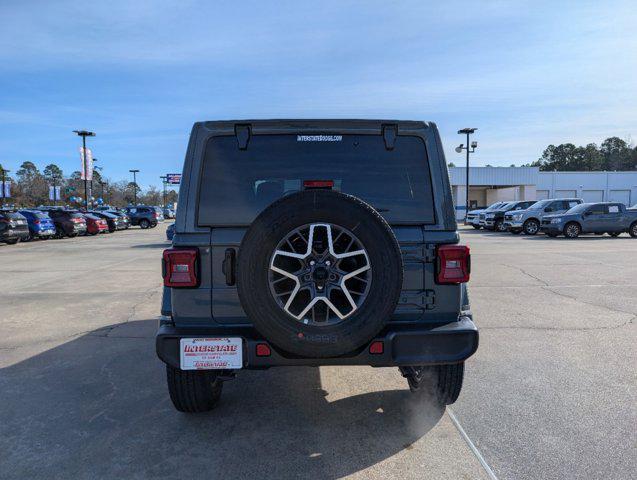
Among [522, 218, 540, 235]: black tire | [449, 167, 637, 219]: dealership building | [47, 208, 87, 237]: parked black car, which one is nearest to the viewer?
[522, 218, 540, 235]: black tire

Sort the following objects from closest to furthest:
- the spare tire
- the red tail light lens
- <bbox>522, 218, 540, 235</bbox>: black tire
Answer: the spare tire → the red tail light lens → <bbox>522, 218, 540, 235</bbox>: black tire

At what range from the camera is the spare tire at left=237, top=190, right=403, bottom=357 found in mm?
2625

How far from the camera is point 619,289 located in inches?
334

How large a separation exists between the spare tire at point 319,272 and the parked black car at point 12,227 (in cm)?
2225

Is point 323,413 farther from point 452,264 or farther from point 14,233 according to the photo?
point 14,233

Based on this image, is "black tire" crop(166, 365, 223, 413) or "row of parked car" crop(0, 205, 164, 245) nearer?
"black tire" crop(166, 365, 223, 413)

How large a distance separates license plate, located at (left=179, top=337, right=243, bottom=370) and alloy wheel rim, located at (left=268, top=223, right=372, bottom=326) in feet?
1.43

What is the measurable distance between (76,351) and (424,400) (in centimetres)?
385

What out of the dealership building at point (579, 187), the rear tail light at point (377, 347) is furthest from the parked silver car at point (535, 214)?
the dealership building at point (579, 187)

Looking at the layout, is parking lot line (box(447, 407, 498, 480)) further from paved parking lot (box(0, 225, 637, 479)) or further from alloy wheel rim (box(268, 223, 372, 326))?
alloy wheel rim (box(268, 223, 372, 326))

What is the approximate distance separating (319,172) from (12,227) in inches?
879

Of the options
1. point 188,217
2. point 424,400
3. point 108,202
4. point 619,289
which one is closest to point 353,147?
point 188,217

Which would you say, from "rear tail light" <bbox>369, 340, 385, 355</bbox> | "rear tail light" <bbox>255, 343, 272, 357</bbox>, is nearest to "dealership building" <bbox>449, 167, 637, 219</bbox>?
"rear tail light" <bbox>369, 340, 385, 355</bbox>

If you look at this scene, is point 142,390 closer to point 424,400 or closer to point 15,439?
point 15,439
